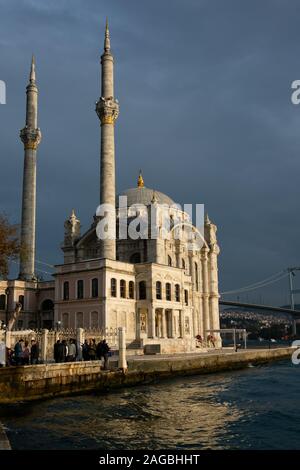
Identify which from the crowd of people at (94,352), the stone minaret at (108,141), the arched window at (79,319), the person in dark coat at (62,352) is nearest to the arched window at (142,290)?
the stone minaret at (108,141)

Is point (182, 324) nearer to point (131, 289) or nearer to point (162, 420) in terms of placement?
point (131, 289)

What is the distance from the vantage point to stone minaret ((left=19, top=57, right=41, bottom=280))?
47062 mm

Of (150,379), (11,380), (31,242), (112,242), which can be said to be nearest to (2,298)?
(31,242)

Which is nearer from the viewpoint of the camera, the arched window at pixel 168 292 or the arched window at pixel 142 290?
the arched window at pixel 142 290

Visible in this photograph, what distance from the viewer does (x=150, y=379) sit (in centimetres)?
2523

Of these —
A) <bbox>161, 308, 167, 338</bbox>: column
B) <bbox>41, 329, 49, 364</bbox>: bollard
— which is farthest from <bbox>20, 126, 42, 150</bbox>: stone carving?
<bbox>41, 329, 49, 364</bbox>: bollard

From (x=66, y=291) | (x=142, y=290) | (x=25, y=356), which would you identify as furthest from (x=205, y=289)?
(x=25, y=356)

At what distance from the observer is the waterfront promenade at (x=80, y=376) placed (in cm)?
1845

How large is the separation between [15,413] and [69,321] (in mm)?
23531

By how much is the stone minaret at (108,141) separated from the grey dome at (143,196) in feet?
38.2

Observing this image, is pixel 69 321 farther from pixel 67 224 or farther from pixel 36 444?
pixel 36 444

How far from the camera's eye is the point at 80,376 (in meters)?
21.2

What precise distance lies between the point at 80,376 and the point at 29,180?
30.5 m

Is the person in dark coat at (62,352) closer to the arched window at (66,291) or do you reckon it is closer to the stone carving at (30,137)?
the arched window at (66,291)
